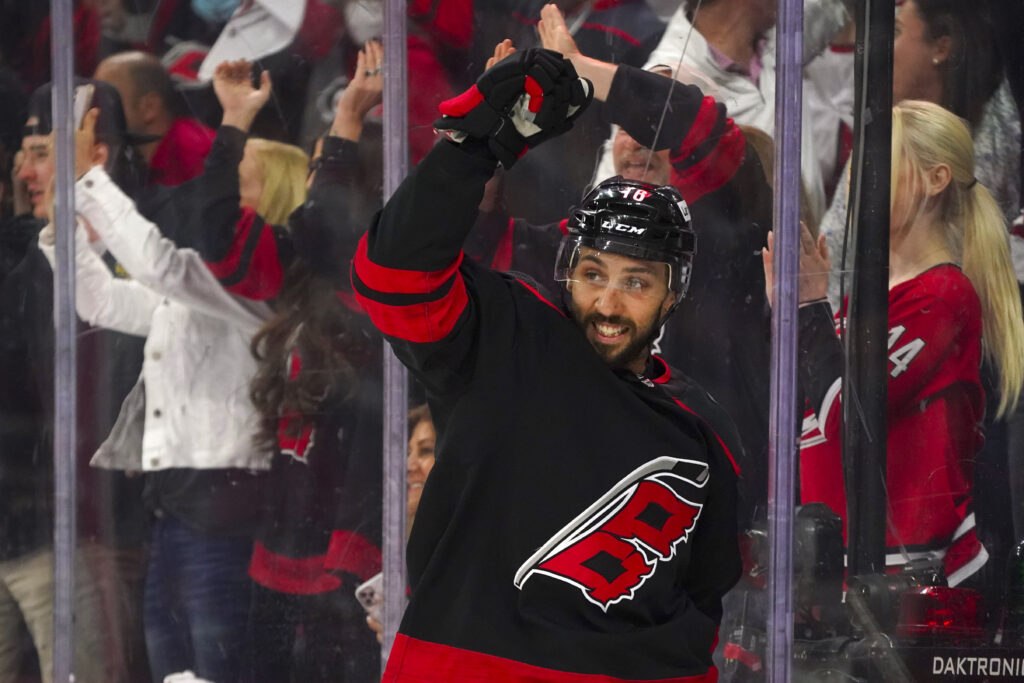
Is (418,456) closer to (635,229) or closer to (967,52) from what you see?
(635,229)

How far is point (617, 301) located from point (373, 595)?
1305 millimetres

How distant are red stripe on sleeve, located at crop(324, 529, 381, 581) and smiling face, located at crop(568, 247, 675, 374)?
1.16 metres

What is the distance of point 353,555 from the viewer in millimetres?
2854

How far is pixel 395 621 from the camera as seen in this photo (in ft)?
9.15

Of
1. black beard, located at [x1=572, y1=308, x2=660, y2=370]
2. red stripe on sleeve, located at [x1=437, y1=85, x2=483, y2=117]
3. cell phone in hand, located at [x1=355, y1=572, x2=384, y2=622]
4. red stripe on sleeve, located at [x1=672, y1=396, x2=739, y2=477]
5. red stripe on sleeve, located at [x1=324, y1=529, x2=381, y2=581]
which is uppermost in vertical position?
red stripe on sleeve, located at [x1=437, y1=85, x2=483, y2=117]

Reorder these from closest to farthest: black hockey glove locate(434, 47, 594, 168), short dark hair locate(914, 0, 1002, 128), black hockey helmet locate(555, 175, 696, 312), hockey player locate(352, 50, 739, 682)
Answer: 1. black hockey glove locate(434, 47, 594, 168)
2. hockey player locate(352, 50, 739, 682)
3. black hockey helmet locate(555, 175, 696, 312)
4. short dark hair locate(914, 0, 1002, 128)

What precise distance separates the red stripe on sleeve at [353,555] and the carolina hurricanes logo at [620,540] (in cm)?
105

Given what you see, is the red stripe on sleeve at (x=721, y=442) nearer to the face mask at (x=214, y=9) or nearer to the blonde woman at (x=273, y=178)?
the blonde woman at (x=273, y=178)

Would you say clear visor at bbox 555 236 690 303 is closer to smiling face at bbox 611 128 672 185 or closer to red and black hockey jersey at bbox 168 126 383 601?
smiling face at bbox 611 128 672 185

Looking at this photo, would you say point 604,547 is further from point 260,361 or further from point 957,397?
point 260,361

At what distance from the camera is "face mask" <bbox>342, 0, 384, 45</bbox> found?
2779 mm

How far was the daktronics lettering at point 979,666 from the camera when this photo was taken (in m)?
2.54

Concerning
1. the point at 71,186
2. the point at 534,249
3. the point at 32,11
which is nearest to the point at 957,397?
the point at 534,249

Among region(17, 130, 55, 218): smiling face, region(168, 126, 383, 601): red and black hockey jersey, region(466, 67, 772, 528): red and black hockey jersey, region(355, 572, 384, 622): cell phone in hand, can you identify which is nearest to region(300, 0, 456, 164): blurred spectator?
region(168, 126, 383, 601): red and black hockey jersey
